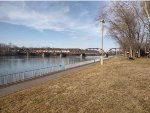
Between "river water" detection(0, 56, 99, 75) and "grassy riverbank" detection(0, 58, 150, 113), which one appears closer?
"grassy riverbank" detection(0, 58, 150, 113)

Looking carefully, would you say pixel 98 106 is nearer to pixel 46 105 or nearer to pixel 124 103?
pixel 124 103

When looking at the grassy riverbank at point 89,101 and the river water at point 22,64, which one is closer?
the grassy riverbank at point 89,101

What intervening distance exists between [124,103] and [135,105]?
59 centimetres

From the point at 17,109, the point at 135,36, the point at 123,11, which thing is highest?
the point at 123,11

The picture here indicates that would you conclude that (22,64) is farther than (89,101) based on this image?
Yes

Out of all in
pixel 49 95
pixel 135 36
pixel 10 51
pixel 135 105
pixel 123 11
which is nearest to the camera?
pixel 135 105

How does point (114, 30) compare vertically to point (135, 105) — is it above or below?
above

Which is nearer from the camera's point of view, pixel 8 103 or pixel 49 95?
pixel 8 103

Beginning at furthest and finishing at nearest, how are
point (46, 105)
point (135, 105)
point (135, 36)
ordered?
point (135, 36)
point (46, 105)
point (135, 105)

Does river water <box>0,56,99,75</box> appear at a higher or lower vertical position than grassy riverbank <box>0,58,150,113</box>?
lower

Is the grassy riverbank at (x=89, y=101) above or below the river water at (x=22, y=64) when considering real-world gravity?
above

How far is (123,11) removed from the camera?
159 ft

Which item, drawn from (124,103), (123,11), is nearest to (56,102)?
(124,103)

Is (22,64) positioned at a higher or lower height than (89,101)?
lower
